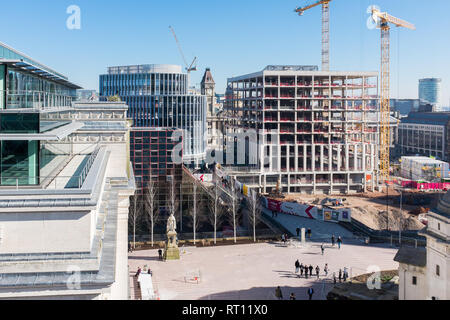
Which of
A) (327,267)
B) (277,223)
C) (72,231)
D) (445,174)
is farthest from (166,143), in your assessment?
(445,174)

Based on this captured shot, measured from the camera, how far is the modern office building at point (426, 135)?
395 ft

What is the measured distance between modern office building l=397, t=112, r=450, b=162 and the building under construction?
173ft

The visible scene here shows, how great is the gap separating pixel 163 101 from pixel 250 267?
6348 cm

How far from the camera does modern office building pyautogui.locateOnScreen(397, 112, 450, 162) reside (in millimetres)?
120356

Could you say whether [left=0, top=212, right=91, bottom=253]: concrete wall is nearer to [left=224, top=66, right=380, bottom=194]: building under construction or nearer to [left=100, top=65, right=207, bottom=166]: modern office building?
[left=224, top=66, right=380, bottom=194]: building under construction

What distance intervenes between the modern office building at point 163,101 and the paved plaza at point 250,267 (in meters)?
56.6

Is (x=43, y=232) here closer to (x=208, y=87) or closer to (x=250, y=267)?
(x=250, y=267)

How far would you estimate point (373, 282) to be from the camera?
28266mm

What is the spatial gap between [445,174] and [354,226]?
52.1 m

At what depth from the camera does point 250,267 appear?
108ft

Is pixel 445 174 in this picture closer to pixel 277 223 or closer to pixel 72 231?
pixel 277 223

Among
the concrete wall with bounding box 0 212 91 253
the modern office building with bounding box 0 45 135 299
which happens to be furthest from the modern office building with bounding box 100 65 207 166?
the concrete wall with bounding box 0 212 91 253

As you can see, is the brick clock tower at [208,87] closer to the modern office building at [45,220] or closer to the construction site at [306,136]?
the construction site at [306,136]

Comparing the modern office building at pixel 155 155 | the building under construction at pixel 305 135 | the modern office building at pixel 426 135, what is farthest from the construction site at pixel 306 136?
Answer: the modern office building at pixel 426 135
